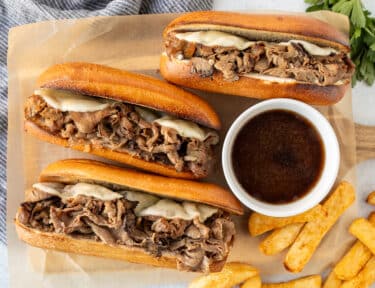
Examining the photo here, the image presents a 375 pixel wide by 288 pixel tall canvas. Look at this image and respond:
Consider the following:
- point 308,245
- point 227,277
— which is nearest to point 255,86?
point 308,245

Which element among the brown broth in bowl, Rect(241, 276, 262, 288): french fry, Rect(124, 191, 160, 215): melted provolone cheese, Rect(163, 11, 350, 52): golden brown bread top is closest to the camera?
Rect(163, 11, 350, 52): golden brown bread top

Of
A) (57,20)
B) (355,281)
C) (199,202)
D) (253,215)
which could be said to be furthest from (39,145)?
(355,281)

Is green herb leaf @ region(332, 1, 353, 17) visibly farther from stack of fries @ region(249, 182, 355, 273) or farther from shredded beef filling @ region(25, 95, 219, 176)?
shredded beef filling @ region(25, 95, 219, 176)

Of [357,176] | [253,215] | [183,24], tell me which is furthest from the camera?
[357,176]

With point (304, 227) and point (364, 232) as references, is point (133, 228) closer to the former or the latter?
point (304, 227)

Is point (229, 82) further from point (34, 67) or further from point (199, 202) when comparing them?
point (34, 67)

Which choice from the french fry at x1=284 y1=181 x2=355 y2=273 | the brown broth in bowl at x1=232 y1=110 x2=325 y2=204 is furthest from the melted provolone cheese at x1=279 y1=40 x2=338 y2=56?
the french fry at x1=284 y1=181 x2=355 y2=273

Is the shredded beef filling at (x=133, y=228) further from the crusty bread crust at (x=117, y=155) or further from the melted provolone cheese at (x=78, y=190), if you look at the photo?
the crusty bread crust at (x=117, y=155)
